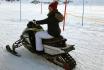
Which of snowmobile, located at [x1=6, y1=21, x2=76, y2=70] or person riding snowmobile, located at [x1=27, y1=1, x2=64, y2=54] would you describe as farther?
person riding snowmobile, located at [x1=27, y1=1, x2=64, y2=54]

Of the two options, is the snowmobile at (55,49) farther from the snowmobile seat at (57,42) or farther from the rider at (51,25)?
the rider at (51,25)

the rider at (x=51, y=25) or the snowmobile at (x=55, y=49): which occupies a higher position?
the rider at (x=51, y=25)

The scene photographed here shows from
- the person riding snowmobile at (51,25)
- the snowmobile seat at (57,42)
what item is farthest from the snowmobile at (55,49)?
the person riding snowmobile at (51,25)

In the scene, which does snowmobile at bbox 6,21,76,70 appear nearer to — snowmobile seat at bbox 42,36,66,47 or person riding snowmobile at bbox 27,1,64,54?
snowmobile seat at bbox 42,36,66,47

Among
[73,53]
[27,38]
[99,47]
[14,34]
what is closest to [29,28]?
[27,38]

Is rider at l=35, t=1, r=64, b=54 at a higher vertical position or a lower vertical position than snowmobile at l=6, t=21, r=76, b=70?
higher

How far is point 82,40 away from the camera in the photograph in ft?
35.5

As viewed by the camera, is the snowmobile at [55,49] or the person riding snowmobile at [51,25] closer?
the snowmobile at [55,49]

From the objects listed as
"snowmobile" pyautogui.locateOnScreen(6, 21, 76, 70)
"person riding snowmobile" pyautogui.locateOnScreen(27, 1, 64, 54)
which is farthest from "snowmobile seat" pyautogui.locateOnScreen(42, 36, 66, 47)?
"person riding snowmobile" pyautogui.locateOnScreen(27, 1, 64, 54)

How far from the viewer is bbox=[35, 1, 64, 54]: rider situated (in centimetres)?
695

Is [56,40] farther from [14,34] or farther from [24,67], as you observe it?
[14,34]

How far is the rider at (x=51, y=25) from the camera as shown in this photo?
22.8 ft

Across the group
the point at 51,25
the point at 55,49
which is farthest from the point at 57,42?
the point at 51,25

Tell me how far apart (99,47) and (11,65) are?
12.4 ft
